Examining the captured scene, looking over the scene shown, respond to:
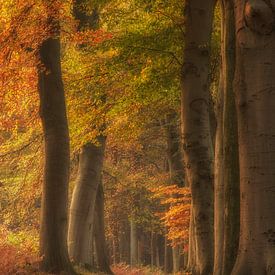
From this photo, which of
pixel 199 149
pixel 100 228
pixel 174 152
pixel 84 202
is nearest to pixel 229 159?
pixel 199 149

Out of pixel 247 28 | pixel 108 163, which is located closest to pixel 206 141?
pixel 247 28

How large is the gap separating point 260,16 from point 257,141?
1377mm

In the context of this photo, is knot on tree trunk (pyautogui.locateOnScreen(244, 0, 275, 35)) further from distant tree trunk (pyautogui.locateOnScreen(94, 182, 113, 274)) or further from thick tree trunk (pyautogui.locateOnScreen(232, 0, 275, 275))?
distant tree trunk (pyautogui.locateOnScreen(94, 182, 113, 274))

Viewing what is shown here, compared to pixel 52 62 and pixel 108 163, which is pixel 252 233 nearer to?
pixel 52 62

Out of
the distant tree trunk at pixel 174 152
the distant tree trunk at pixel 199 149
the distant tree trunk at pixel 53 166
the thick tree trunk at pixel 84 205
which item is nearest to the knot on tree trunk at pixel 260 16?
the distant tree trunk at pixel 199 149

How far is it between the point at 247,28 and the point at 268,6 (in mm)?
351

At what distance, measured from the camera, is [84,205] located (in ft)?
54.2

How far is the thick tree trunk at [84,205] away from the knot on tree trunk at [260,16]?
36.4 ft

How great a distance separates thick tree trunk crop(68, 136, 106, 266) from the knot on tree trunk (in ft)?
36.4

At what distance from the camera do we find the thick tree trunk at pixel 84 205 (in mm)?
16547

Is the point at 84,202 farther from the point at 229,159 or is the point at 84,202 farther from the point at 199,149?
the point at 229,159

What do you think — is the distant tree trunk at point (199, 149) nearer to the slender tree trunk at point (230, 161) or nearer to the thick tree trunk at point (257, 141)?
the slender tree trunk at point (230, 161)

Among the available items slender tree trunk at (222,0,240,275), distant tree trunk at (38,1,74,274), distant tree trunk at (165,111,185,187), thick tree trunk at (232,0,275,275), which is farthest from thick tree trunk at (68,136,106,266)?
thick tree trunk at (232,0,275,275)

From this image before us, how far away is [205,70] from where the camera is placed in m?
10.8
